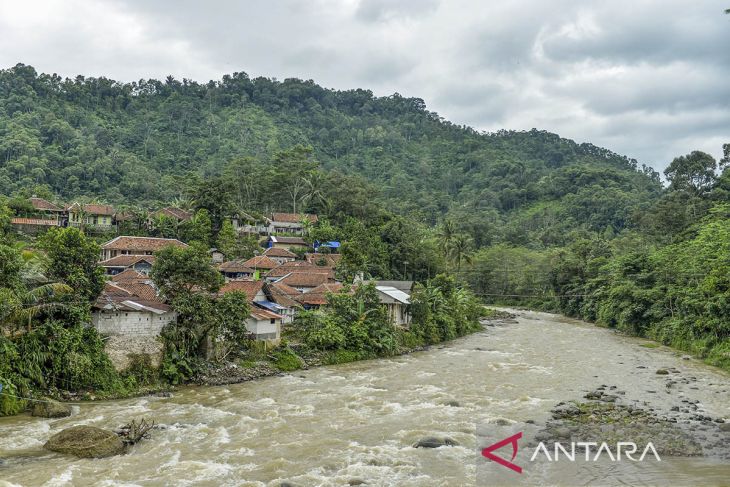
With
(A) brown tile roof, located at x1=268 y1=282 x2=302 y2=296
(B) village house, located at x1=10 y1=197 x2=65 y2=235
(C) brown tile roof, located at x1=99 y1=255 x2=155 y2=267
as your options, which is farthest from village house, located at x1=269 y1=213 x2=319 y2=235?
(A) brown tile roof, located at x1=268 y1=282 x2=302 y2=296

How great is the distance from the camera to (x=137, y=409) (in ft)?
65.5

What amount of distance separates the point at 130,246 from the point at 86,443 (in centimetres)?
3153

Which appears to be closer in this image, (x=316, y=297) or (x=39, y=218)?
(x=316, y=297)

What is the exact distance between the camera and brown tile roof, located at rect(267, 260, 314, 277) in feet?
139

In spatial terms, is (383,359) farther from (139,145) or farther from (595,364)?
(139,145)

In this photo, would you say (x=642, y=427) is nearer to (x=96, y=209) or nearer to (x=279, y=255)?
(x=279, y=255)

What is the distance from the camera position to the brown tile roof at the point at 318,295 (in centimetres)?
3538

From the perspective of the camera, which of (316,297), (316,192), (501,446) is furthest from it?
(316,192)

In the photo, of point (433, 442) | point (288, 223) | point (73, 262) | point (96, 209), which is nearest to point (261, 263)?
point (288, 223)

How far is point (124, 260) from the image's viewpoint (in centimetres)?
4138

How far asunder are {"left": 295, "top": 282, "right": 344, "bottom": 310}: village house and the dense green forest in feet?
18.1

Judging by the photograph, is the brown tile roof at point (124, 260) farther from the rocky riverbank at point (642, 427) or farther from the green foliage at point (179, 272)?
the rocky riverbank at point (642, 427)

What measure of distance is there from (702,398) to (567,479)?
11.7 meters

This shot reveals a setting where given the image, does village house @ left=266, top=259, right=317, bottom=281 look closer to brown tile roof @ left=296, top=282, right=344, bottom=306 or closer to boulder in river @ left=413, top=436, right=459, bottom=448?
brown tile roof @ left=296, top=282, right=344, bottom=306
